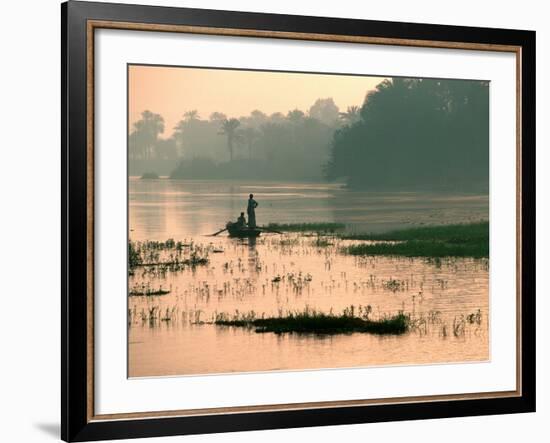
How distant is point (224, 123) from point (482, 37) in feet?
4.35

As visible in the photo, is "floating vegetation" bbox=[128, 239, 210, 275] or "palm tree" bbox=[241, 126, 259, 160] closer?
"floating vegetation" bbox=[128, 239, 210, 275]

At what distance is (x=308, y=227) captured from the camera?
466 centimetres

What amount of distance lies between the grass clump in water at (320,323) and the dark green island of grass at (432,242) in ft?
0.97

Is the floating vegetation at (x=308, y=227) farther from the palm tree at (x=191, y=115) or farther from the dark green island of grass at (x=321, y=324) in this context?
the palm tree at (x=191, y=115)

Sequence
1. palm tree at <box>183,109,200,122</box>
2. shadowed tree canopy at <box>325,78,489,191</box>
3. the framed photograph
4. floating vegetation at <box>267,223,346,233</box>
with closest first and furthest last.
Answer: the framed photograph → palm tree at <box>183,109,200,122</box> → floating vegetation at <box>267,223,346,233</box> → shadowed tree canopy at <box>325,78,489,191</box>

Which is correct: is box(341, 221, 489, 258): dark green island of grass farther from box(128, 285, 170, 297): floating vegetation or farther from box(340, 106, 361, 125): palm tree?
box(128, 285, 170, 297): floating vegetation

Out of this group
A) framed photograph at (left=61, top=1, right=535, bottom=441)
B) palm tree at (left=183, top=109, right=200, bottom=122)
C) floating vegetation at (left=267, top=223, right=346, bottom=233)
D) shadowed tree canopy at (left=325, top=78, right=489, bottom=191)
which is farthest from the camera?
shadowed tree canopy at (left=325, top=78, right=489, bottom=191)

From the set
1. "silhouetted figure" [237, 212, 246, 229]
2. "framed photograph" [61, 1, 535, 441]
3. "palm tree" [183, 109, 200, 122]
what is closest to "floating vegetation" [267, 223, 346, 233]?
"framed photograph" [61, 1, 535, 441]

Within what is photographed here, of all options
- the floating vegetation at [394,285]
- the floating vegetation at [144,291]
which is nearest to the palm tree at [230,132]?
the floating vegetation at [144,291]

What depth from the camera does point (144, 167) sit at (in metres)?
4.45

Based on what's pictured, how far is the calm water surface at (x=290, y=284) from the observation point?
14.7ft

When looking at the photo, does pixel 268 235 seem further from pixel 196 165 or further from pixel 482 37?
pixel 482 37

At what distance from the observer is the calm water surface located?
448cm

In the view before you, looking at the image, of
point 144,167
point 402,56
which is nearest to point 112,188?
point 144,167
